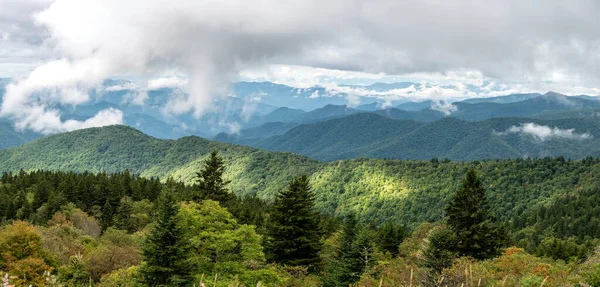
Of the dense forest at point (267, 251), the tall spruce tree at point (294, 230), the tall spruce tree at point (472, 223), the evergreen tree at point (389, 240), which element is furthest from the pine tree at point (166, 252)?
the evergreen tree at point (389, 240)

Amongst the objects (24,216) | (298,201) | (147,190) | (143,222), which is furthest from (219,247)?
(147,190)

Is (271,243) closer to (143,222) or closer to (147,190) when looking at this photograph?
(143,222)

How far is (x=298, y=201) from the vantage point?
43094mm

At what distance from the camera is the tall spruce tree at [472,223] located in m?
38.2

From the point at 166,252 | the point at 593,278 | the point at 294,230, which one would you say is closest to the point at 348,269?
the point at 294,230

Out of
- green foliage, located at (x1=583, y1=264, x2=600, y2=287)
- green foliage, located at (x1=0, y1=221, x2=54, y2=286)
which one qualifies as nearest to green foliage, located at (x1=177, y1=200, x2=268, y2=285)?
green foliage, located at (x1=0, y1=221, x2=54, y2=286)

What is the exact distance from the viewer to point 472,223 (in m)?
38.9

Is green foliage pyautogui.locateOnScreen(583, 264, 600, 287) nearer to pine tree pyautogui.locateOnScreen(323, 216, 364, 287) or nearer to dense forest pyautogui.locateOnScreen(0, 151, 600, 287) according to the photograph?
dense forest pyautogui.locateOnScreen(0, 151, 600, 287)

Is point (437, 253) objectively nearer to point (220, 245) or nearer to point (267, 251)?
point (220, 245)

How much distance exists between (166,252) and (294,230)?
17.9 m

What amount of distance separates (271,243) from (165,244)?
16.8 metres

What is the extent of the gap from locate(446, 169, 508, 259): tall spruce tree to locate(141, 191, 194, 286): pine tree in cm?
2241

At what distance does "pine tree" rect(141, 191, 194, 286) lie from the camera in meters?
26.1

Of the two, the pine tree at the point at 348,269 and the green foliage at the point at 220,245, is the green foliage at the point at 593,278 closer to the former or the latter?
the green foliage at the point at 220,245
